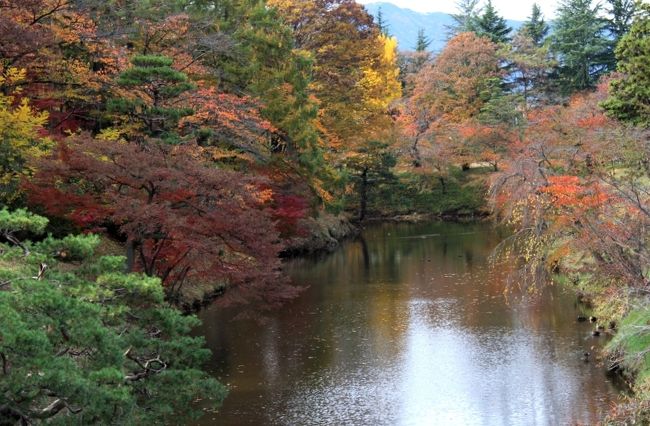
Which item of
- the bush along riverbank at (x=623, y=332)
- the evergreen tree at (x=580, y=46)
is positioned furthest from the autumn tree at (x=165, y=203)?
the evergreen tree at (x=580, y=46)

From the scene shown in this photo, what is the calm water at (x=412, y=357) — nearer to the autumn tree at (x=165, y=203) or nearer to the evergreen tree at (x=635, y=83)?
the autumn tree at (x=165, y=203)

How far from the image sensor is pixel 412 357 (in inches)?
591

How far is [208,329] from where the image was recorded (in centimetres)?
1767

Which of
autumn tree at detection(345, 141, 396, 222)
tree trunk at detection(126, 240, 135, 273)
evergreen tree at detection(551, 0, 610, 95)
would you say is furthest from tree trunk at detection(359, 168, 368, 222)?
tree trunk at detection(126, 240, 135, 273)

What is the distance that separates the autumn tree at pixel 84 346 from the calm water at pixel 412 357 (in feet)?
10.5

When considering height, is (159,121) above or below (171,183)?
above

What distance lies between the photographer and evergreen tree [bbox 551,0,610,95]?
1689 inches

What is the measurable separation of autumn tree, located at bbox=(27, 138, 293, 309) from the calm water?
1.90 metres

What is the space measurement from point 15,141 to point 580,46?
37373mm

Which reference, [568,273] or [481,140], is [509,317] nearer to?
[568,273]

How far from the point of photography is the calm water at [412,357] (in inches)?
471

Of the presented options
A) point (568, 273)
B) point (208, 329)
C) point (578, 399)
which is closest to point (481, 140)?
point (568, 273)

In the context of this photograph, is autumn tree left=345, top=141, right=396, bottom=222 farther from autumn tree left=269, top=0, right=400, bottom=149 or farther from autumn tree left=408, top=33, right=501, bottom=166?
autumn tree left=408, top=33, right=501, bottom=166

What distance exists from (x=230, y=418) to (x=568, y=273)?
13.4 m
